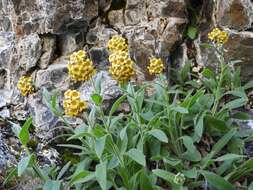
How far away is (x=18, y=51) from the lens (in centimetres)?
486

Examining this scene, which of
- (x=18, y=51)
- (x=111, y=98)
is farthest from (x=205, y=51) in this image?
(x=18, y=51)

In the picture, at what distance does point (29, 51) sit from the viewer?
15.6 ft

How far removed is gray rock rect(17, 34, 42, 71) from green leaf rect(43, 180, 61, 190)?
1.83 meters

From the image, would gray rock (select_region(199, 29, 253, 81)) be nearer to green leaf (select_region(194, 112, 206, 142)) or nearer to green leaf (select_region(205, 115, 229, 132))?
green leaf (select_region(205, 115, 229, 132))

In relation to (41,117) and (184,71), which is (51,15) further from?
(184,71)

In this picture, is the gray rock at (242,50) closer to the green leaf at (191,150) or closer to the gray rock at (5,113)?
the green leaf at (191,150)

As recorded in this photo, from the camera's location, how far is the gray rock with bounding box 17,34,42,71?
15.5 feet

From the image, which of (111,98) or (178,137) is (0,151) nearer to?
(111,98)

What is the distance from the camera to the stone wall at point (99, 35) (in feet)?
14.6

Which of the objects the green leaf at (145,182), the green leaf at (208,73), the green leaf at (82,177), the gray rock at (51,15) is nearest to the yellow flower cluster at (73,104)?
the green leaf at (82,177)

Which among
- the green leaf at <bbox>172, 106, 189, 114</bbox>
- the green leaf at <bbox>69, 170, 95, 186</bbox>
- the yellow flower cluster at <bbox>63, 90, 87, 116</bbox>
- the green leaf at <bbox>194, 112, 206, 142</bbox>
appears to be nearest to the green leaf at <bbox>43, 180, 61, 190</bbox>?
the green leaf at <bbox>69, 170, 95, 186</bbox>

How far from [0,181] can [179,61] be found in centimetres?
204

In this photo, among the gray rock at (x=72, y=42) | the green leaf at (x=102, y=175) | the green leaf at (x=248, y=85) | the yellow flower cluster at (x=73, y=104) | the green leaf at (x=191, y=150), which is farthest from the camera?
the gray rock at (x=72, y=42)

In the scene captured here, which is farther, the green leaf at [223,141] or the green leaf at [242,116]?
the green leaf at [242,116]
